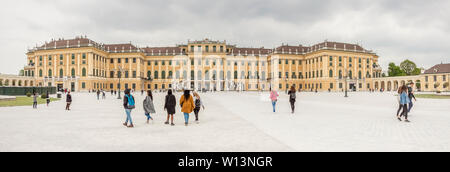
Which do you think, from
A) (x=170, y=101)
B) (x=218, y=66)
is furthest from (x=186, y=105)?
(x=218, y=66)

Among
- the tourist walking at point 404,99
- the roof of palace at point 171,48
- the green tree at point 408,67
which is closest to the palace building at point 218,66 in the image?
the roof of palace at point 171,48

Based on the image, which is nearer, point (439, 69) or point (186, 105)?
point (186, 105)

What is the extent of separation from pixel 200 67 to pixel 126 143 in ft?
215

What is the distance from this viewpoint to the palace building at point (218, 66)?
205ft

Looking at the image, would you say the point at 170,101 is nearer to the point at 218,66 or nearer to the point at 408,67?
the point at 218,66

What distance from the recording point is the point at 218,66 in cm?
7038

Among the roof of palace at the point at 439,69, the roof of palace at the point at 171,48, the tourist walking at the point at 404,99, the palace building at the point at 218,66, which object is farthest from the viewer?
the palace building at the point at 218,66

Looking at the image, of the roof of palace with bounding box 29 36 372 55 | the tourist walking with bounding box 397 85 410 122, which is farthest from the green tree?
the tourist walking with bounding box 397 85 410 122

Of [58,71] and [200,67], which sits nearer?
[58,71]

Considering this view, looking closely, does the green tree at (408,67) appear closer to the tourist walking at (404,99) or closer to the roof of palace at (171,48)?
the roof of palace at (171,48)

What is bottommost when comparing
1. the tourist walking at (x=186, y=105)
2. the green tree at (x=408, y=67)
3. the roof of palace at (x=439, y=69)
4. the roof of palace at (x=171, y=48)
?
the tourist walking at (x=186, y=105)

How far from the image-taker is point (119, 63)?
221 feet
